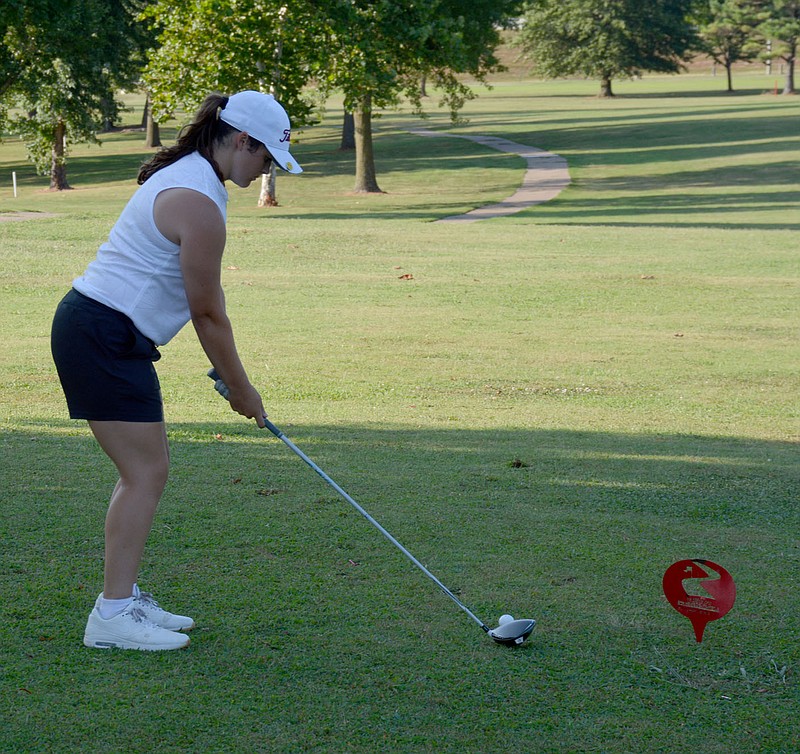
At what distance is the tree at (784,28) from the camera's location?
89.8 metres

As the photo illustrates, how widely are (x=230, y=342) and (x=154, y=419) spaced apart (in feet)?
1.31

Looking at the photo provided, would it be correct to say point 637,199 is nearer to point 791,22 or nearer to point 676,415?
point 676,415

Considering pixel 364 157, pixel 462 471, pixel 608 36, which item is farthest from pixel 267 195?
pixel 608 36

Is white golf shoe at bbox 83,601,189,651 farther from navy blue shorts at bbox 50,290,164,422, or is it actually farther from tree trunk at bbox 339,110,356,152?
tree trunk at bbox 339,110,356,152

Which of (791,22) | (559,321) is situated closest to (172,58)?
(559,321)

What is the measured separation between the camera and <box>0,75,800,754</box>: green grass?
3484 mm

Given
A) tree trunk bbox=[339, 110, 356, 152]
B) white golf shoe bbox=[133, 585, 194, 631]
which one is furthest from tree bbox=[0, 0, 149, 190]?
white golf shoe bbox=[133, 585, 194, 631]

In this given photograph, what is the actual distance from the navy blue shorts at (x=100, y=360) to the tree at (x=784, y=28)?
95733 mm

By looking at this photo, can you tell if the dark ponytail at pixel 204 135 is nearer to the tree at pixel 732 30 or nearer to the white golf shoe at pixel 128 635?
the white golf shoe at pixel 128 635

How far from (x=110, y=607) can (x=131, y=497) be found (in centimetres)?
41

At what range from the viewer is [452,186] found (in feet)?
131

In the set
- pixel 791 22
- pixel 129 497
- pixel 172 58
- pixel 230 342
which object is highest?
pixel 791 22

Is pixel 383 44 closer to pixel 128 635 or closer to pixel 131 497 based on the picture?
pixel 131 497

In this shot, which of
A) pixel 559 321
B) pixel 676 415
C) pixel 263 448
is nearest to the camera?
pixel 263 448
